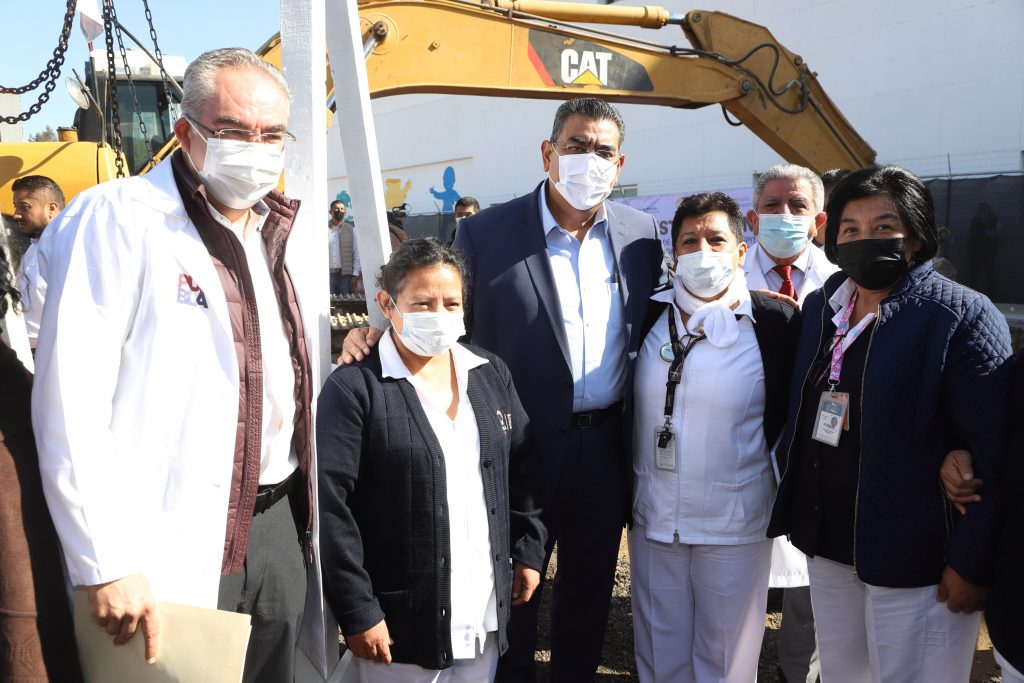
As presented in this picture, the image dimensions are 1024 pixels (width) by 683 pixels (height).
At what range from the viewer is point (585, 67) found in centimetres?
729

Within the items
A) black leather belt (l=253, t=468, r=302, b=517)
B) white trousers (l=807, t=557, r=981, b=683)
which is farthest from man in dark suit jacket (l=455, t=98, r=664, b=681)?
black leather belt (l=253, t=468, r=302, b=517)

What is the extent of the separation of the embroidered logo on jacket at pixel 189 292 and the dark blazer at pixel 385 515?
1.71 feet

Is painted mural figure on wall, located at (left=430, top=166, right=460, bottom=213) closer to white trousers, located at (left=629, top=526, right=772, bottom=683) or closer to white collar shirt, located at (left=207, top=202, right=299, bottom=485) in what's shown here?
white trousers, located at (left=629, top=526, right=772, bottom=683)

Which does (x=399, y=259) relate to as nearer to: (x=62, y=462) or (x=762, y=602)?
(x=62, y=462)

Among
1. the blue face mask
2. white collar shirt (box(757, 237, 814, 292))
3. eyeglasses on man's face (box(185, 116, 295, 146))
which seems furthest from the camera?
white collar shirt (box(757, 237, 814, 292))

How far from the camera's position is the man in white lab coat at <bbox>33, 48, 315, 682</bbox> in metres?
1.71

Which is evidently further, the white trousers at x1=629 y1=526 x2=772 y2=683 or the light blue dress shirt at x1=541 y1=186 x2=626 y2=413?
the light blue dress shirt at x1=541 y1=186 x2=626 y2=413

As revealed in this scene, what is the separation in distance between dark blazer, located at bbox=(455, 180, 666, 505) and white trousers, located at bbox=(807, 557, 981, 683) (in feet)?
2.61

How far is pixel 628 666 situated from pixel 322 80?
Answer: 9.47 feet

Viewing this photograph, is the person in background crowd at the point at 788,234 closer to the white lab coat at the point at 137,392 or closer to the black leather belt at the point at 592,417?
the black leather belt at the point at 592,417

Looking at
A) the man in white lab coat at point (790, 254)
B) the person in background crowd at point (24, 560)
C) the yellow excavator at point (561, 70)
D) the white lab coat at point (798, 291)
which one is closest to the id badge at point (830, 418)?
the white lab coat at point (798, 291)

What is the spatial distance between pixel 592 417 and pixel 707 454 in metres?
0.45

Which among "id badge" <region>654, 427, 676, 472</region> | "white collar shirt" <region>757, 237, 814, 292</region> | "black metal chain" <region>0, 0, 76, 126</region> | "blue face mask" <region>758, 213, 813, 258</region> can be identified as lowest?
"id badge" <region>654, 427, 676, 472</region>

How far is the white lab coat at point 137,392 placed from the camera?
1693mm
